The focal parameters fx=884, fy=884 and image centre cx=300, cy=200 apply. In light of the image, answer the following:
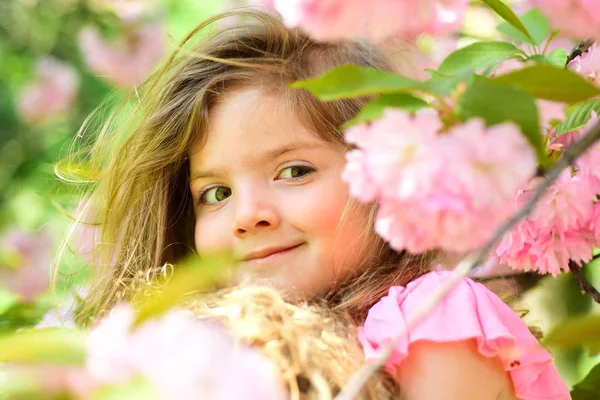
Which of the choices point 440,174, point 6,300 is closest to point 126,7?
point 6,300

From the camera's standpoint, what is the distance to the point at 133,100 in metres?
1.97

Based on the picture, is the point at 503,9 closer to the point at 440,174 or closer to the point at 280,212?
the point at 440,174

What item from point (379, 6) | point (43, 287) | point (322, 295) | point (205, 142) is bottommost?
point (43, 287)

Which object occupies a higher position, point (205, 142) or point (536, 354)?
point (205, 142)

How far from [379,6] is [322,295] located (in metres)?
0.81

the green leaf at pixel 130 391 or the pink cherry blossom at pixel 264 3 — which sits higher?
the pink cherry blossom at pixel 264 3

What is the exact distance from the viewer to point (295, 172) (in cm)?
151

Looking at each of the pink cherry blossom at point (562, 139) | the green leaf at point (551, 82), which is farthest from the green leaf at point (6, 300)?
the green leaf at point (551, 82)

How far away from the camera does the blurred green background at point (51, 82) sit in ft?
8.32

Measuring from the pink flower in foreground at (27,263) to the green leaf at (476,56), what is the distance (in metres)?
1.32

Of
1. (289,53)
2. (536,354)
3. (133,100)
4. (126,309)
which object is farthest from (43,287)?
(126,309)

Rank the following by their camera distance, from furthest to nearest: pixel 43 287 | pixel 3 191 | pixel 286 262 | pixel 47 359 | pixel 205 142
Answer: pixel 3 191, pixel 43 287, pixel 205 142, pixel 286 262, pixel 47 359

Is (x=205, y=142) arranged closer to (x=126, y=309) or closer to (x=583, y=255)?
(x=583, y=255)

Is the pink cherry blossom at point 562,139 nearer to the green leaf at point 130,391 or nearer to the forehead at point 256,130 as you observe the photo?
the forehead at point 256,130
